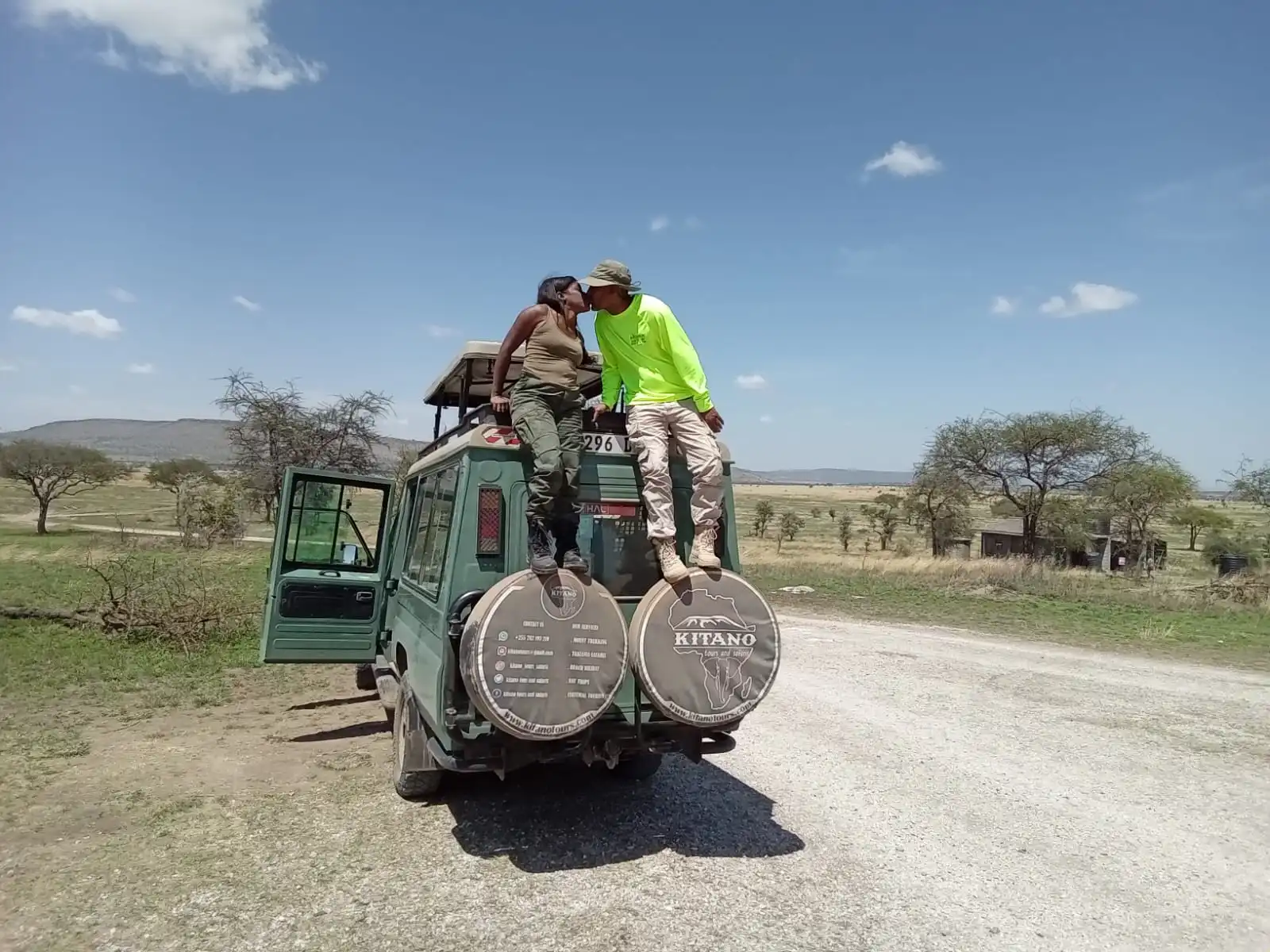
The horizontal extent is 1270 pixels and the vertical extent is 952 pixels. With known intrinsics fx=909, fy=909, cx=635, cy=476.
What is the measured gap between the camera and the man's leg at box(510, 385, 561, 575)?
476 cm

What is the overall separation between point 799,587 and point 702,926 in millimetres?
18984

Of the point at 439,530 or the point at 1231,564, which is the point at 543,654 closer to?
the point at 439,530

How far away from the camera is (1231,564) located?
2639 cm

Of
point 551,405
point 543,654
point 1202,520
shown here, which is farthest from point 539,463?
point 1202,520

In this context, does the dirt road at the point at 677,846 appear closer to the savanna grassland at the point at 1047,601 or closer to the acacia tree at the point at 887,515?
the savanna grassland at the point at 1047,601

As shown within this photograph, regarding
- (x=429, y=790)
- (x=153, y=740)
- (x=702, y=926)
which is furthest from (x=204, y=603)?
(x=702, y=926)

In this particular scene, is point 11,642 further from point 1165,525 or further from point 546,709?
point 1165,525

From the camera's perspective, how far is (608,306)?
5344 mm

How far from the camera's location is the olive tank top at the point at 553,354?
513 centimetres

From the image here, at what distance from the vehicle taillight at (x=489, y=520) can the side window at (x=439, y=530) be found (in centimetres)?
21

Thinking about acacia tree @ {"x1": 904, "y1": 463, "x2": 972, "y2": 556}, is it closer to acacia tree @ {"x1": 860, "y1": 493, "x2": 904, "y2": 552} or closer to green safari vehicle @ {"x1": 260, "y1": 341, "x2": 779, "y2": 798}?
acacia tree @ {"x1": 860, "y1": 493, "x2": 904, "y2": 552}

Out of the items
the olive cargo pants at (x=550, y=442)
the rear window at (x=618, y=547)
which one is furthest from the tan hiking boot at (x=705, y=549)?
the olive cargo pants at (x=550, y=442)

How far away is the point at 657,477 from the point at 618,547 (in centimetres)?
53

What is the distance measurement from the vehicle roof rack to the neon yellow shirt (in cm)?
104
